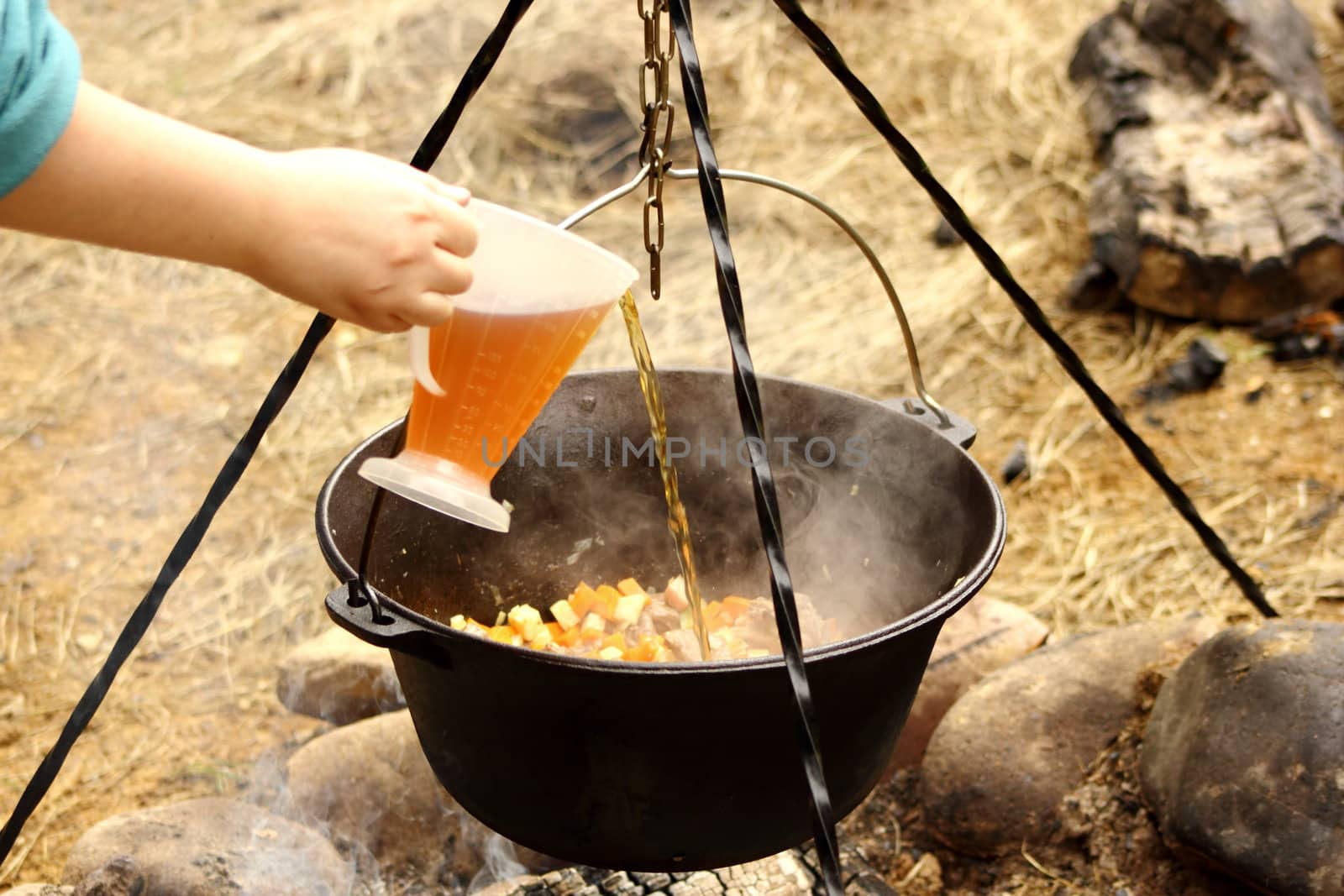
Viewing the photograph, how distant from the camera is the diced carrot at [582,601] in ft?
6.86

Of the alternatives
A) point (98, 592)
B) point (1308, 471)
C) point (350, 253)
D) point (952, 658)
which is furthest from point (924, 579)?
point (98, 592)

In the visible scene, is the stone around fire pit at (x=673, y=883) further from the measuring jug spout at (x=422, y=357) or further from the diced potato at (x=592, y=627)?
the measuring jug spout at (x=422, y=357)

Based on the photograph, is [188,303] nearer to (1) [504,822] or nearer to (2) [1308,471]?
(1) [504,822]

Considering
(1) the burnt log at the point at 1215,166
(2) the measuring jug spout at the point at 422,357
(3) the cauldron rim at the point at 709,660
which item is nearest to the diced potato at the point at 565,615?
(3) the cauldron rim at the point at 709,660

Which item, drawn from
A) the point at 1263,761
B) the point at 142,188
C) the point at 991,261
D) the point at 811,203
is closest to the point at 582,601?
the point at 811,203

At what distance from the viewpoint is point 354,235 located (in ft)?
3.31

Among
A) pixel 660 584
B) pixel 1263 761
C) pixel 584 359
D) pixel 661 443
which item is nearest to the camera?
pixel 661 443

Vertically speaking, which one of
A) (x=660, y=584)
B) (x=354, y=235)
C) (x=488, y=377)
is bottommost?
(x=660, y=584)

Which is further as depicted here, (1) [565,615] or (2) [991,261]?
(1) [565,615]

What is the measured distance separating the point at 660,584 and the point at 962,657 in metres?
0.70

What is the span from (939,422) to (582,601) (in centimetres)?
72

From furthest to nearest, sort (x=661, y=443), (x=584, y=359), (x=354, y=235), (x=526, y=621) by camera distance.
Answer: (x=584, y=359), (x=526, y=621), (x=661, y=443), (x=354, y=235)

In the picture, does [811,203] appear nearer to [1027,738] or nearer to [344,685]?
[1027,738]

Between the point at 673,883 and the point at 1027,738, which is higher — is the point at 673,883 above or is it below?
below
